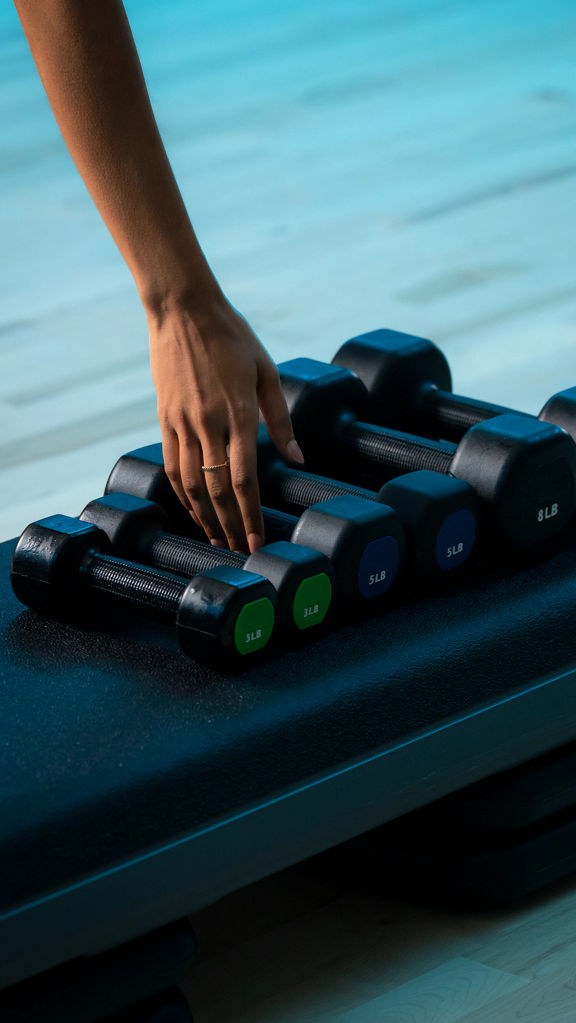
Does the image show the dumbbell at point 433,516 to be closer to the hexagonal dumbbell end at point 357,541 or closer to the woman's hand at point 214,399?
the hexagonal dumbbell end at point 357,541

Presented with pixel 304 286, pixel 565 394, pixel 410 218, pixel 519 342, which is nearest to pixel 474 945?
pixel 565 394

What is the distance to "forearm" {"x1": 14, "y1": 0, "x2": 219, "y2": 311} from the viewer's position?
3.78 feet

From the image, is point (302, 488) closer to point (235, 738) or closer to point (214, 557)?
point (214, 557)

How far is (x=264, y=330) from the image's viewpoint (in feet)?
8.50

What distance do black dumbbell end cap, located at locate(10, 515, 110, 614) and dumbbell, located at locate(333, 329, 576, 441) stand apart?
1.22ft

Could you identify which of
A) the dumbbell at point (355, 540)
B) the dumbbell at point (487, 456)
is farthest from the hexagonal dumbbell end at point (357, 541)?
the dumbbell at point (487, 456)

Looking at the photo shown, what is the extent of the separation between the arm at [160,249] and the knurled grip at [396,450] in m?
0.18

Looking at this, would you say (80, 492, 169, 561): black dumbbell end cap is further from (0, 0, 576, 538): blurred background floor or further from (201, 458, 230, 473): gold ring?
(0, 0, 576, 538): blurred background floor

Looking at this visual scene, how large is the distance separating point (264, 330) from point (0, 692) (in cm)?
152

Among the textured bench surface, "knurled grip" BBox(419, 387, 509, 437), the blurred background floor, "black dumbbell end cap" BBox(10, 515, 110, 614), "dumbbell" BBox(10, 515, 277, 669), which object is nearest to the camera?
the textured bench surface

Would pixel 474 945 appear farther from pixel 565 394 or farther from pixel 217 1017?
pixel 565 394

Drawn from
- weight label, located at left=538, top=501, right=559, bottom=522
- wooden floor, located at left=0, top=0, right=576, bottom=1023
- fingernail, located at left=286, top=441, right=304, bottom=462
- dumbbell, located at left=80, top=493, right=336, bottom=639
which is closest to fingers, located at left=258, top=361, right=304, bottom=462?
fingernail, located at left=286, top=441, right=304, bottom=462

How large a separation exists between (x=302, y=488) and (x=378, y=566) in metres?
0.16

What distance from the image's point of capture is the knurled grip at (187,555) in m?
1.24
